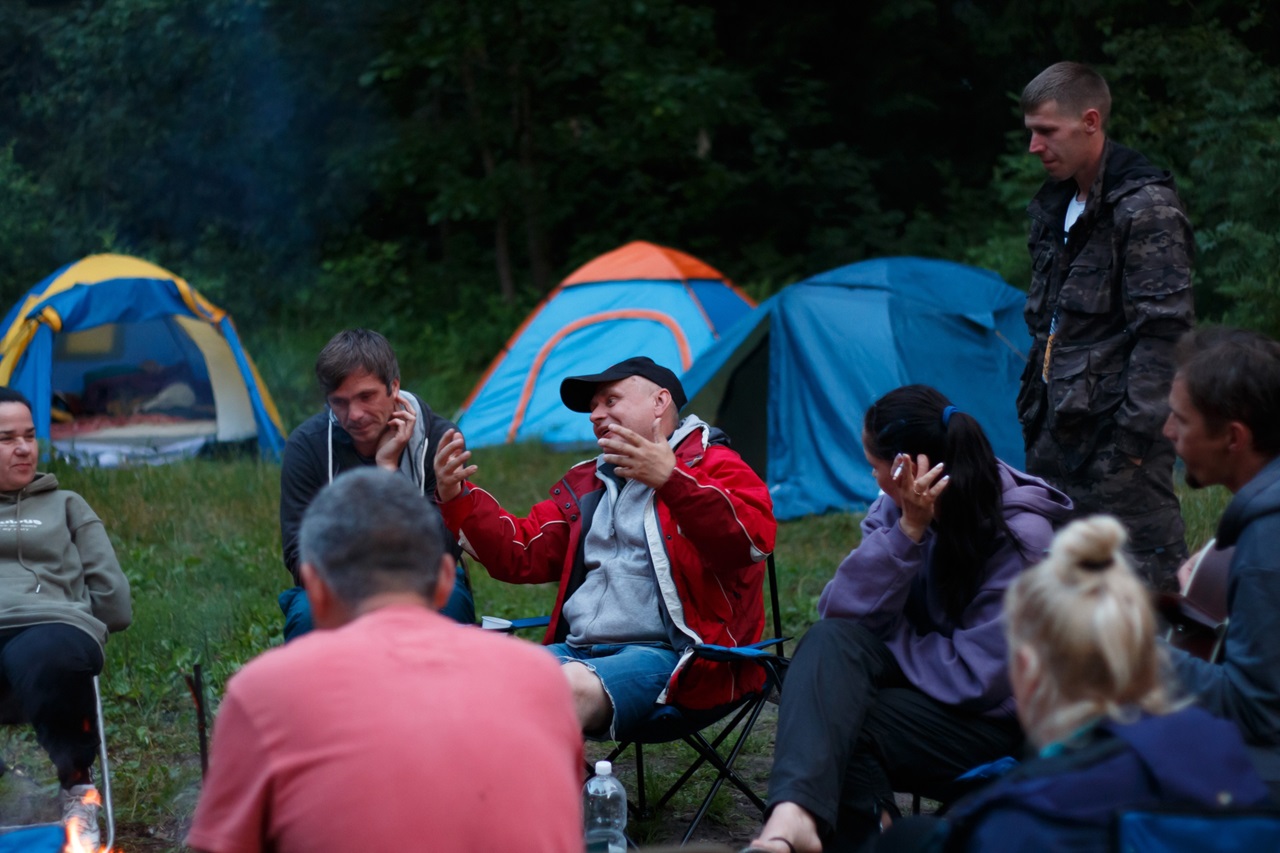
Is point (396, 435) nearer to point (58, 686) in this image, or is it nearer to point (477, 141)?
point (58, 686)

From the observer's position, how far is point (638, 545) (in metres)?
3.24

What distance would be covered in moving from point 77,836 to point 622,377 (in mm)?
1572

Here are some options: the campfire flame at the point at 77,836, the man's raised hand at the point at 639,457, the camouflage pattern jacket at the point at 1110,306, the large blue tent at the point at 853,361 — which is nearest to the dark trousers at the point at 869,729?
the man's raised hand at the point at 639,457

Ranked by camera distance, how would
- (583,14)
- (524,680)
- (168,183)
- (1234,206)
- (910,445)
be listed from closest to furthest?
(524,680) < (910,445) < (1234,206) < (583,14) < (168,183)

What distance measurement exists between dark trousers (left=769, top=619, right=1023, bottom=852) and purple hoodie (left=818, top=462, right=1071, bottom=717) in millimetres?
52

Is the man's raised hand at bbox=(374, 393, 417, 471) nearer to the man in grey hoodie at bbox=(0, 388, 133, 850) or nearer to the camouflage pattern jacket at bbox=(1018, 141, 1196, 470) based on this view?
the man in grey hoodie at bbox=(0, 388, 133, 850)

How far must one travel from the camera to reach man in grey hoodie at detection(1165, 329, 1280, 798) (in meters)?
2.05

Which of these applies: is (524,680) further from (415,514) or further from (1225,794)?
(1225,794)

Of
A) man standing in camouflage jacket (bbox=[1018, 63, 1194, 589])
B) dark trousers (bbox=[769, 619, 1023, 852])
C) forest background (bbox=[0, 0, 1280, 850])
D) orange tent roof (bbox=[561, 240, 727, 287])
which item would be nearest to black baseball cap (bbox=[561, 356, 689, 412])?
dark trousers (bbox=[769, 619, 1023, 852])

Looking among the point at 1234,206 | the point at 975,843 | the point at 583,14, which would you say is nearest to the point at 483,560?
the point at 975,843

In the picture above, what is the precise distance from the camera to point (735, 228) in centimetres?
1344

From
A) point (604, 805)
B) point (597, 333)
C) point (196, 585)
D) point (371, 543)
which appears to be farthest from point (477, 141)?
point (371, 543)

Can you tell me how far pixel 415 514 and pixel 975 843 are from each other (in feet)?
2.62

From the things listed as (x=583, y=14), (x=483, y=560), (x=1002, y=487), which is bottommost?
(x=483, y=560)
